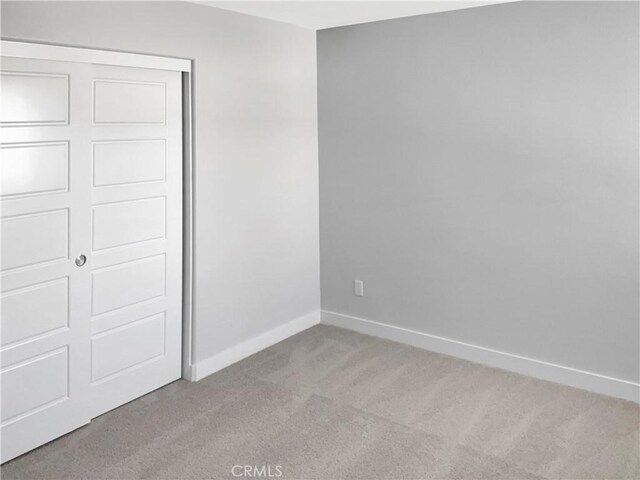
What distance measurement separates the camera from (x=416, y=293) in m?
4.46

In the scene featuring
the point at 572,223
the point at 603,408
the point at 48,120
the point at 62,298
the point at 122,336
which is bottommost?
the point at 603,408

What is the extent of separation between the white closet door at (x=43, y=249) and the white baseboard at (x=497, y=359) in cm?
217

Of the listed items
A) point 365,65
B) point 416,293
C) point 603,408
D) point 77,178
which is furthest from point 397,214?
point 77,178

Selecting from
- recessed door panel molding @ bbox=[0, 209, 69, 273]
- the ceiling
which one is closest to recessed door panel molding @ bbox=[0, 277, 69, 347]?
recessed door panel molding @ bbox=[0, 209, 69, 273]

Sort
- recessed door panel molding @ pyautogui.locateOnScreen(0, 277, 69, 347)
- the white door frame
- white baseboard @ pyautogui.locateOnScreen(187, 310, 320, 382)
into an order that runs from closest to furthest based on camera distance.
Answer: recessed door panel molding @ pyautogui.locateOnScreen(0, 277, 69, 347), the white door frame, white baseboard @ pyautogui.locateOnScreen(187, 310, 320, 382)

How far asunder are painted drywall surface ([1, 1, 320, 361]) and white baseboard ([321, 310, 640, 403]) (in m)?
0.45

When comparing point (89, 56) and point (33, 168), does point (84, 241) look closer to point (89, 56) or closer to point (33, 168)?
point (33, 168)

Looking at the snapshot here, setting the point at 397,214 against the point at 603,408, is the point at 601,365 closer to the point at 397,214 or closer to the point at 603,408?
the point at 603,408

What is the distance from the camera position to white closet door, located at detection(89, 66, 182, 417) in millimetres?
3311

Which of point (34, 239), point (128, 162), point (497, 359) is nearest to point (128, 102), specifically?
point (128, 162)

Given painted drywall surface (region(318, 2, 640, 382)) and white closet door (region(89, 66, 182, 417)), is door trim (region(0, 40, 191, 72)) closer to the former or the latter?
white closet door (region(89, 66, 182, 417))

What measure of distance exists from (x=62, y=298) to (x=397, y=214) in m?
2.36

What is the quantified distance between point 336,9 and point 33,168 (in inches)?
81.4

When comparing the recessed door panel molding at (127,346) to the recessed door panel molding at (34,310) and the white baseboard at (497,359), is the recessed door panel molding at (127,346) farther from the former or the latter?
the white baseboard at (497,359)
